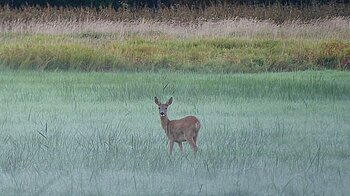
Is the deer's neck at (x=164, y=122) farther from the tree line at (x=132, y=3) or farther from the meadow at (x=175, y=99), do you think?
the tree line at (x=132, y=3)

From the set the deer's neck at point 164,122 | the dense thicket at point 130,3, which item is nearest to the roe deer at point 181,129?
the deer's neck at point 164,122

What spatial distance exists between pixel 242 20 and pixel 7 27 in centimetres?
136

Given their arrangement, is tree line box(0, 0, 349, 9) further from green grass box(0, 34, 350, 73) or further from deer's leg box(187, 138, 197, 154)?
deer's leg box(187, 138, 197, 154)

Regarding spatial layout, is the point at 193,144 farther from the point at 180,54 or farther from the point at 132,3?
the point at 132,3

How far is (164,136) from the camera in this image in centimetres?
363

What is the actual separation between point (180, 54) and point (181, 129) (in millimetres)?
1150

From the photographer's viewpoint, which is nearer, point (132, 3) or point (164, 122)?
point (164, 122)

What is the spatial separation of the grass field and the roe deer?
0.05 meters

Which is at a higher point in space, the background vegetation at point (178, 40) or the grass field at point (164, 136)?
the background vegetation at point (178, 40)

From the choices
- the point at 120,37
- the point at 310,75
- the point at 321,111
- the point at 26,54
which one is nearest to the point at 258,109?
the point at 321,111

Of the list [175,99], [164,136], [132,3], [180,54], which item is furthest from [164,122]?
[132,3]

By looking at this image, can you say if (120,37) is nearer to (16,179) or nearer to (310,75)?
(310,75)

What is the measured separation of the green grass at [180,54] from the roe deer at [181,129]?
900mm

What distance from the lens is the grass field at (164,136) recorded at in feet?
10.6
